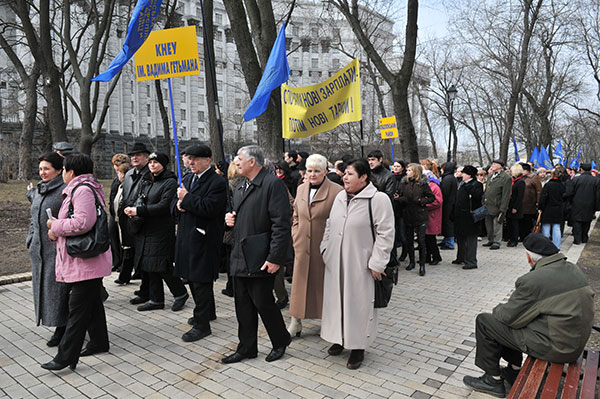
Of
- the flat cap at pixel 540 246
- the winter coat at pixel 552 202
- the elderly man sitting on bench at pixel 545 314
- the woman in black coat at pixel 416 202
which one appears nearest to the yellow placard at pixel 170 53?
the flat cap at pixel 540 246

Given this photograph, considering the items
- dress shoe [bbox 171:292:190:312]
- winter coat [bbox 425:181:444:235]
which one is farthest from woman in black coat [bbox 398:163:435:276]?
dress shoe [bbox 171:292:190:312]

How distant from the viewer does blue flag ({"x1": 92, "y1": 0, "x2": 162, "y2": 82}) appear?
549 cm

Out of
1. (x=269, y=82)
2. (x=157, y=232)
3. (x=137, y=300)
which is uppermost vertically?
(x=269, y=82)

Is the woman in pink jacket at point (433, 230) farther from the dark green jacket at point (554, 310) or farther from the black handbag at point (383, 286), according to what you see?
the dark green jacket at point (554, 310)

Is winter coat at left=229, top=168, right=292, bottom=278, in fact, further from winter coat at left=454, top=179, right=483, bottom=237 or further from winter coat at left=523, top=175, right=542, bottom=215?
winter coat at left=523, top=175, right=542, bottom=215

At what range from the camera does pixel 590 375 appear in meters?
3.69

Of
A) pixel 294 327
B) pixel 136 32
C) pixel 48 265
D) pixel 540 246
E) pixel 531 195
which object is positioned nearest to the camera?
pixel 540 246

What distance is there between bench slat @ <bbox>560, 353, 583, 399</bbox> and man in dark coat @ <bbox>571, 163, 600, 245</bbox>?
32.2 feet

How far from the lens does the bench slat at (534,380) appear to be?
333 centimetres

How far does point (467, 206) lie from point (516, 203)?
11.5ft

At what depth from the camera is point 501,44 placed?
77.8 feet

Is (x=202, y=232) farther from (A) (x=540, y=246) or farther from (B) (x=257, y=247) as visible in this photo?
(A) (x=540, y=246)

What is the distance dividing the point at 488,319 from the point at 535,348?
44 centimetres

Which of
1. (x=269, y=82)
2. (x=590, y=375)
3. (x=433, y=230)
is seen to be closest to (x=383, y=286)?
(x=590, y=375)
